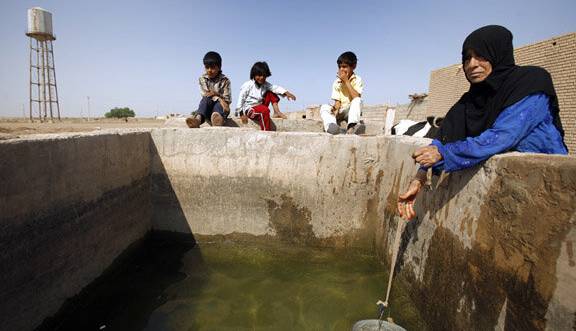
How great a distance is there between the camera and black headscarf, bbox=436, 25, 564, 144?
1604mm

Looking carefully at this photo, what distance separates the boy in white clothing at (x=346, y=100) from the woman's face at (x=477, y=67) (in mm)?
2347

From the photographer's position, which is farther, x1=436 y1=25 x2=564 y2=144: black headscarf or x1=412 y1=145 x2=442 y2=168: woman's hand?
x1=412 y1=145 x2=442 y2=168: woman's hand

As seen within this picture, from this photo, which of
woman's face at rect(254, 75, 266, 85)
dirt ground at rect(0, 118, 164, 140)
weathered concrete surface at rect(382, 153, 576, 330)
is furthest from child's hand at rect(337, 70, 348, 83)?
dirt ground at rect(0, 118, 164, 140)

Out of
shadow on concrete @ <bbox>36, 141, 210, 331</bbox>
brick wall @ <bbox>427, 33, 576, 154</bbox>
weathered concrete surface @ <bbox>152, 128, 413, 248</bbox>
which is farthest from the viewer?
brick wall @ <bbox>427, 33, 576, 154</bbox>

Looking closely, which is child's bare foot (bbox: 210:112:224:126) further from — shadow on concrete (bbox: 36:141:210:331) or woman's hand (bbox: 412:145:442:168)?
woman's hand (bbox: 412:145:442:168)

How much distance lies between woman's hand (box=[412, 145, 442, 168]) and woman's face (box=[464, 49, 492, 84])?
0.52 metres

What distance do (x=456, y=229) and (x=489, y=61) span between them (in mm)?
1015

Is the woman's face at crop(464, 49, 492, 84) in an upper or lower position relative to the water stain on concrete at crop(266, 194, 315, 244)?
upper

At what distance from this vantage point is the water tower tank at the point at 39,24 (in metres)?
18.3

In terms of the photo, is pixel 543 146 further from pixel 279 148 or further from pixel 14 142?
pixel 14 142

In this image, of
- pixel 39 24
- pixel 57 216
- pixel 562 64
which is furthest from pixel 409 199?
pixel 39 24

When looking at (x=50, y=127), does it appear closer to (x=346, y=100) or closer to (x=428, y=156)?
(x=346, y=100)

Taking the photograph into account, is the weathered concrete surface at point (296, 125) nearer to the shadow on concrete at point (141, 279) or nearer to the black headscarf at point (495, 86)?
the shadow on concrete at point (141, 279)

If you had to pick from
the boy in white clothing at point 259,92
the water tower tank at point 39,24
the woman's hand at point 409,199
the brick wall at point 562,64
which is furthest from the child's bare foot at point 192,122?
the water tower tank at point 39,24
